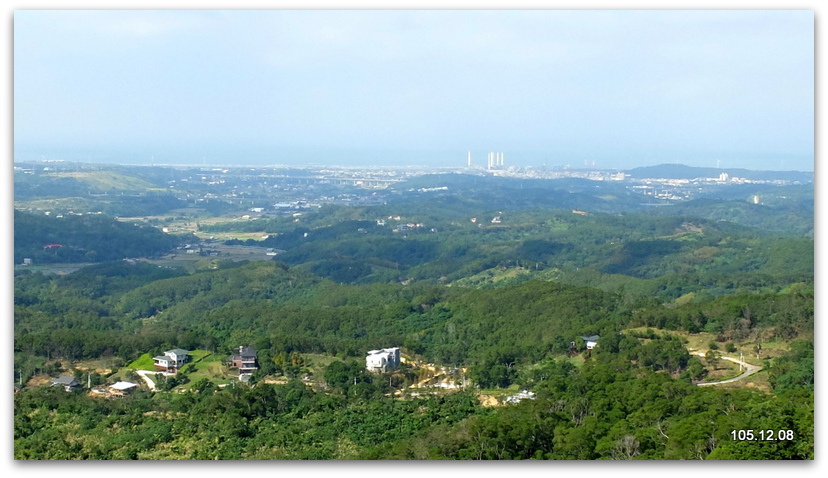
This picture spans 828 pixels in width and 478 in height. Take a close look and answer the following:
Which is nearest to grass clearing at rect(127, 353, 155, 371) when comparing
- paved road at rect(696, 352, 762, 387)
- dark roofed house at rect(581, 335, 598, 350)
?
dark roofed house at rect(581, 335, 598, 350)

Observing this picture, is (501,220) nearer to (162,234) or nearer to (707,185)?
(162,234)

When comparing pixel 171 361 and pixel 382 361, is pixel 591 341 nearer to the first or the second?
pixel 382 361

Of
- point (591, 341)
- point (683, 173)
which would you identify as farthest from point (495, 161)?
point (591, 341)

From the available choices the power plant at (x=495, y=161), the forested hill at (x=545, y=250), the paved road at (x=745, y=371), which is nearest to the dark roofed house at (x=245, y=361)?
the paved road at (x=745, y=371)

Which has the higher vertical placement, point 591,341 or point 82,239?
point 82,239

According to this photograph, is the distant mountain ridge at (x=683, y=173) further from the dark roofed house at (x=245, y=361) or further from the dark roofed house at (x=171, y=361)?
the dark roofed house at (x=171, y=361)

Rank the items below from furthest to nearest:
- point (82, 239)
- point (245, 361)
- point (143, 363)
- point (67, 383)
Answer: point (82, 239) → point (143, 363) → point (245, 361) → point (67, 383)

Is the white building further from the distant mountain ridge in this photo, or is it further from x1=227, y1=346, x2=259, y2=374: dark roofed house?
the distant mountain ridge
